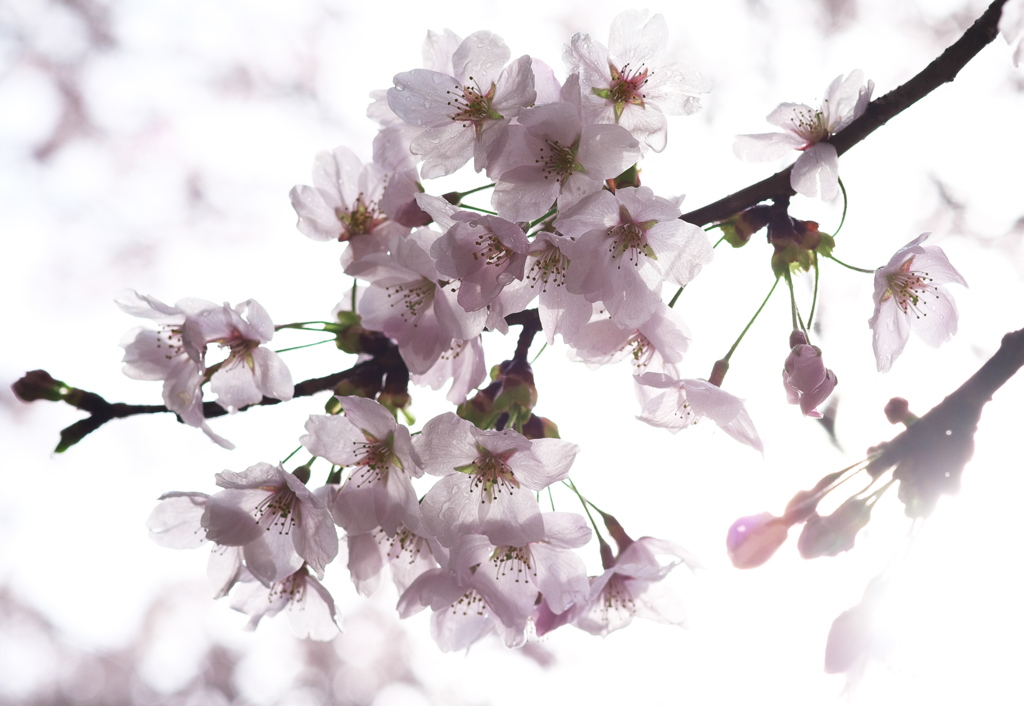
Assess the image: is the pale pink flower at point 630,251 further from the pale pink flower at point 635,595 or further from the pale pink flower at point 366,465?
the pale pink flower at point 635,595

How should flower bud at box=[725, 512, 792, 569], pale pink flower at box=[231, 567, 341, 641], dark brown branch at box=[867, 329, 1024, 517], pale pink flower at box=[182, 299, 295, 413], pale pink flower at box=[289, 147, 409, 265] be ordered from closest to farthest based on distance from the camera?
dark brown branch at box=[867, 329, 1024, 517] < flower bud at box=[725, 512, 792, 569] < pale pink flower at box=[182, 299, 295, 413] < pale pink flower at box=[231, 567, 341, 641] < pale pink flower at box=[289, 147, 409, 265]

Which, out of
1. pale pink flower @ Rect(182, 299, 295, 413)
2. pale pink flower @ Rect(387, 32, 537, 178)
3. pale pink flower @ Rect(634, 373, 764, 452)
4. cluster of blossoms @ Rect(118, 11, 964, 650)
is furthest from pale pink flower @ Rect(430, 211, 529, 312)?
pale pink flower @ Rect(182, 299, 295, 413)

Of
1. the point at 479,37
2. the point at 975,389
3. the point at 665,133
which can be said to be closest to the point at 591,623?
the point at 975,389

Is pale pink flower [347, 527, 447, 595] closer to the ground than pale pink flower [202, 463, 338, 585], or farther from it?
closer to the ground

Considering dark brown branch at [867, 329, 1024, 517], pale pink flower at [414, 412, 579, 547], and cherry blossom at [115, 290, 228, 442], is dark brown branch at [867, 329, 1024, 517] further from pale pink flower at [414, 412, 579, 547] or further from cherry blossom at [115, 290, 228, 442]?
cherry blossom at [115, 290, 228, 442]

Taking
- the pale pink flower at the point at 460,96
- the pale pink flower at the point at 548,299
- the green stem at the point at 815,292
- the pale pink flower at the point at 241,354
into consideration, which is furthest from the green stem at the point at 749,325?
the pale pink flower at the point at 241,354

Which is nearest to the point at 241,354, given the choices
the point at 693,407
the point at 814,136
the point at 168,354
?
the point at 168,354
